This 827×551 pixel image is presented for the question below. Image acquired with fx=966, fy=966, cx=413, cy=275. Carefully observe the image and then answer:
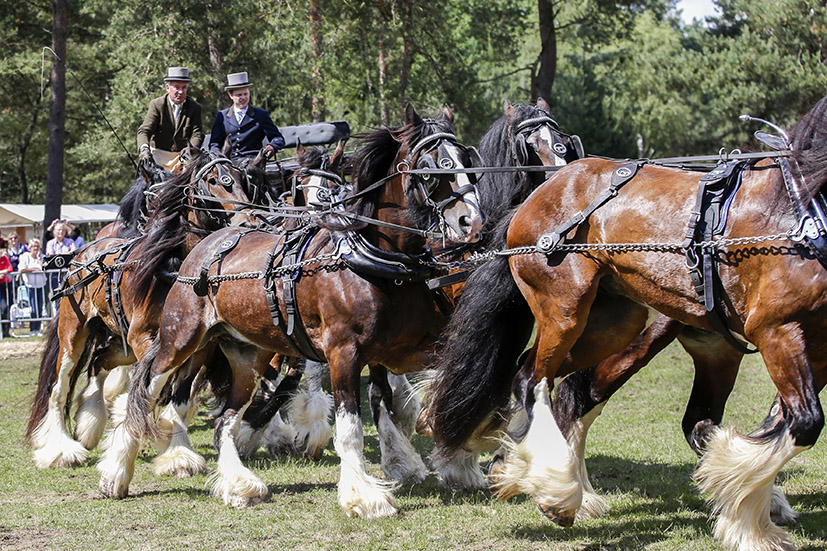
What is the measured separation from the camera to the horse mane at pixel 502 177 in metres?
6.71

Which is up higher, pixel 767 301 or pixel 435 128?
pixel 435 128

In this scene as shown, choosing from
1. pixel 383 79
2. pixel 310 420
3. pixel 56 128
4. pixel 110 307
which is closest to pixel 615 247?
pixel 310 420

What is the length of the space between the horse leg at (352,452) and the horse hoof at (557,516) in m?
1.06

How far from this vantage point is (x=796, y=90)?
23.5 metres

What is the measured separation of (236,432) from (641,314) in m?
3.02

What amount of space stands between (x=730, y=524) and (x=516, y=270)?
1819 mm

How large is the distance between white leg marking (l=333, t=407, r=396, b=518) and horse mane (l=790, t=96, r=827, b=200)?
2.98 m

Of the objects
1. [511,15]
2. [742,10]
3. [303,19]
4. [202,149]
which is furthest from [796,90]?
[202,149]

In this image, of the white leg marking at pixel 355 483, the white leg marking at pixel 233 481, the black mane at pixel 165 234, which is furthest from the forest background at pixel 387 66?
the white leg marking at pixel 355 483

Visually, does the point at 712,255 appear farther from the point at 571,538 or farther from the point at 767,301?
the point at 571,538

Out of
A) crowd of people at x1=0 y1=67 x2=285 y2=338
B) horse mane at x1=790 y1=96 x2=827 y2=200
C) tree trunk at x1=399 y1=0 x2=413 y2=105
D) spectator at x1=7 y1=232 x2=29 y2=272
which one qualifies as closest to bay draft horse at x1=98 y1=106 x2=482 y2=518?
horse mane at x1=790 y1=96 x2=827 y2=200

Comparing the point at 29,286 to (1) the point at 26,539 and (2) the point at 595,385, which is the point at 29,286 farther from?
(2) the point at 595,385

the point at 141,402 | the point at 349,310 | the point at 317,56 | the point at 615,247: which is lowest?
the point at 141,402

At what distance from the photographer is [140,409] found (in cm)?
674
